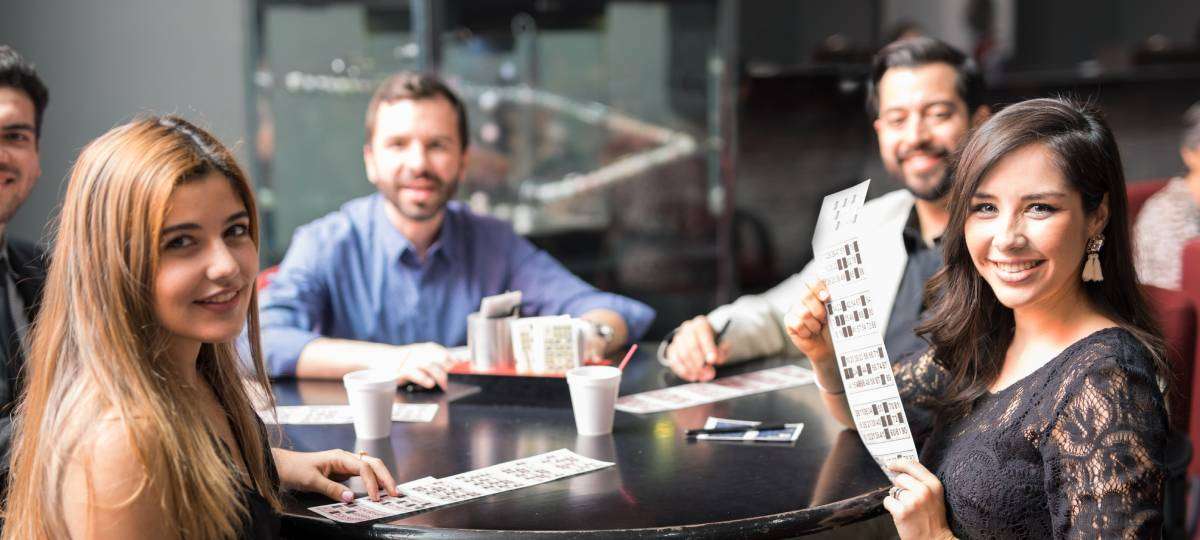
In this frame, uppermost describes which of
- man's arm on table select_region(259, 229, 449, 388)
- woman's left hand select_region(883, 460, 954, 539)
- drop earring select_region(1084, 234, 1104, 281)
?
drop earring select_region(1084, 234, 1104, 281)

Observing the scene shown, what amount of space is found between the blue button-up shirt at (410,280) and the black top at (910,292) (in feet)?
2.04

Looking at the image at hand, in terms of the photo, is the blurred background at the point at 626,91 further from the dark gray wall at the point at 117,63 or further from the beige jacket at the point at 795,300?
the beige jacket at the point at 795,300

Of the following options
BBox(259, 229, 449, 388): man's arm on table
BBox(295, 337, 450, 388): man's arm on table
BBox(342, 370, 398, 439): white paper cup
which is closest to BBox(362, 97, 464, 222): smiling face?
BBox(259, 229, 449, 388): man's arm on table

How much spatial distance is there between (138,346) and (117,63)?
3.68 metres

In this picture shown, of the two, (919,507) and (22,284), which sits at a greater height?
(22,284)

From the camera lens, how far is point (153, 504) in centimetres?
126

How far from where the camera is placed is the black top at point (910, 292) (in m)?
2.35

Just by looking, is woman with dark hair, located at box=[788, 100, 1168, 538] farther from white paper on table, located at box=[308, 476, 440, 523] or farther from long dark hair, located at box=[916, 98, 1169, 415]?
white paper on table, located at box=[308, 476, 440, 523]

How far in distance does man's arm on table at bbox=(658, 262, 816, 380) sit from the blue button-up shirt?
0.98ft

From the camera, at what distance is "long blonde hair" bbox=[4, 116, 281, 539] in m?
1.27

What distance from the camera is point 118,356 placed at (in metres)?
1.30

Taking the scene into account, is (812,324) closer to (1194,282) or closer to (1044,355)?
(1044,355)

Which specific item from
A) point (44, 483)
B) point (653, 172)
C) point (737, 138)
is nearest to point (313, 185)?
point (653, 172)

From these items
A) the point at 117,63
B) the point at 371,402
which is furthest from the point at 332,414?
the point at 117,63
